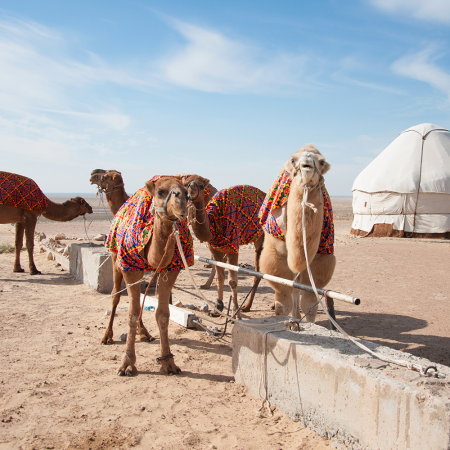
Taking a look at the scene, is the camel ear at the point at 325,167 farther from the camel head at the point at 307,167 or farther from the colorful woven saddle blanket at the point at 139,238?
the colorful woven saddle blanket at the point at 139,238

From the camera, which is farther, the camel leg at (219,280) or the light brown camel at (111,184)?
the light brown camel at (111,184)

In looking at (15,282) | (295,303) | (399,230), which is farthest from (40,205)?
(399,230)

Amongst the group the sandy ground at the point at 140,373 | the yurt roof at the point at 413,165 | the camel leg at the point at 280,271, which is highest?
the yurt roof at the point at 413,165

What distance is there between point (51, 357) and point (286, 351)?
2.94m

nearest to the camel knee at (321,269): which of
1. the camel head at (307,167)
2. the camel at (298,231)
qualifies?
the camel at (298,231)

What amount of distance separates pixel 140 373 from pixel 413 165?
1837 centimetres

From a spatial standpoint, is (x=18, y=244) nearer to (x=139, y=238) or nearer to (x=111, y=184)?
(x=111, y=184)

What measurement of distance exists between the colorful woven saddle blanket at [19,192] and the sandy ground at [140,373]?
1.90 meters

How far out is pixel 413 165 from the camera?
1895 cm

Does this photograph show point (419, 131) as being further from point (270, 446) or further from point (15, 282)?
point (270, 446)

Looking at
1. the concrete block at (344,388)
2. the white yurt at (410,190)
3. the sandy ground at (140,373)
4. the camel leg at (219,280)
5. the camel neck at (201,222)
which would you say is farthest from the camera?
the white yurt at (410,190)

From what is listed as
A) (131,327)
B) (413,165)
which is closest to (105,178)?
(131,327)

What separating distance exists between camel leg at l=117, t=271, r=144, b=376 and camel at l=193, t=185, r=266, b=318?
6.81 feet

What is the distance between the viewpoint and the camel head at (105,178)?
8.16m
